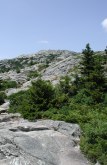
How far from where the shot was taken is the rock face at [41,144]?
18.4 m

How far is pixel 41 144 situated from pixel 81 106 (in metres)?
9.72

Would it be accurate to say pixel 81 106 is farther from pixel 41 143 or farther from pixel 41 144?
pixel 41 144

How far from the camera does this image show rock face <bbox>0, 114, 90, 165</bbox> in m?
18.4

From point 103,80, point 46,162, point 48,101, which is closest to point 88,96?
point 103,80

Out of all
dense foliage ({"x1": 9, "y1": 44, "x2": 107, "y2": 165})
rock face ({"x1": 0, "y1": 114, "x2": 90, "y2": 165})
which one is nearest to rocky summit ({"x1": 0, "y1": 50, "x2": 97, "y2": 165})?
rock face ({"x1": 0, "y1": 114, "x2": 90, "y2": 165})

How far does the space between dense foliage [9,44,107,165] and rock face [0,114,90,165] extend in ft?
2.84

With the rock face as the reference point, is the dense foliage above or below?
above

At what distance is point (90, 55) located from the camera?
139 feet

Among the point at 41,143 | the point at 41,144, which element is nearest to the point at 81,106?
the point at 41,143

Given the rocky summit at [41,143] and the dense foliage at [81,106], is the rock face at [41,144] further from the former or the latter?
the dense foliage at [81,106]

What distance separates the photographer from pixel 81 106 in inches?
1164

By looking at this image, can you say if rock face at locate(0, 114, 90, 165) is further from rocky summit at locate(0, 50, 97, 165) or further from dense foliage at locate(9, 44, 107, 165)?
dense foliage at locate(9, 44, 107, 165)

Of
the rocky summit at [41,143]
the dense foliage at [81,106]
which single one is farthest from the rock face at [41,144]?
the dense foliage at [81,106]

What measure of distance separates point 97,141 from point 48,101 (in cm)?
966
